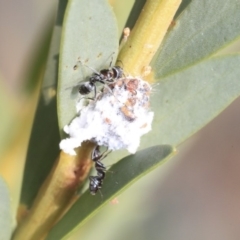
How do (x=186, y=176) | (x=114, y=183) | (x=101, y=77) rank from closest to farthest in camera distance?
(x=114, y=183) < (x=101, y=77) < (x=186, y=176)

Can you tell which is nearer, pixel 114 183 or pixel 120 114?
pixel 114 183

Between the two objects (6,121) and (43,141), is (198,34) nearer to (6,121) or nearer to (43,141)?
(43,141)

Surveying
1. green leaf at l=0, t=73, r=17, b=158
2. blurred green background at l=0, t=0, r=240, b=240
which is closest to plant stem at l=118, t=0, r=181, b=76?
green leaf at l=0, t=73, r=17, b=158

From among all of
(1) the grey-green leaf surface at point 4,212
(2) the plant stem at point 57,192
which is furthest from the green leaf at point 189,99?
(1) the grey-green leaf surface at point 4,212

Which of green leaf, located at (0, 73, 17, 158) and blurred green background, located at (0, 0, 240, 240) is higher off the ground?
green leaf, located at (0, 73, 17, 158)

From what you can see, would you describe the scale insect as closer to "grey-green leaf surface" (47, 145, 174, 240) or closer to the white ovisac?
the white ovisac

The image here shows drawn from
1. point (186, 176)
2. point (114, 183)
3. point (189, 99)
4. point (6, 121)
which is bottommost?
point (186, 176)

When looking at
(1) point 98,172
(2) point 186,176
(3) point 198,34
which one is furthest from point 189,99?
(2) point 186,176
